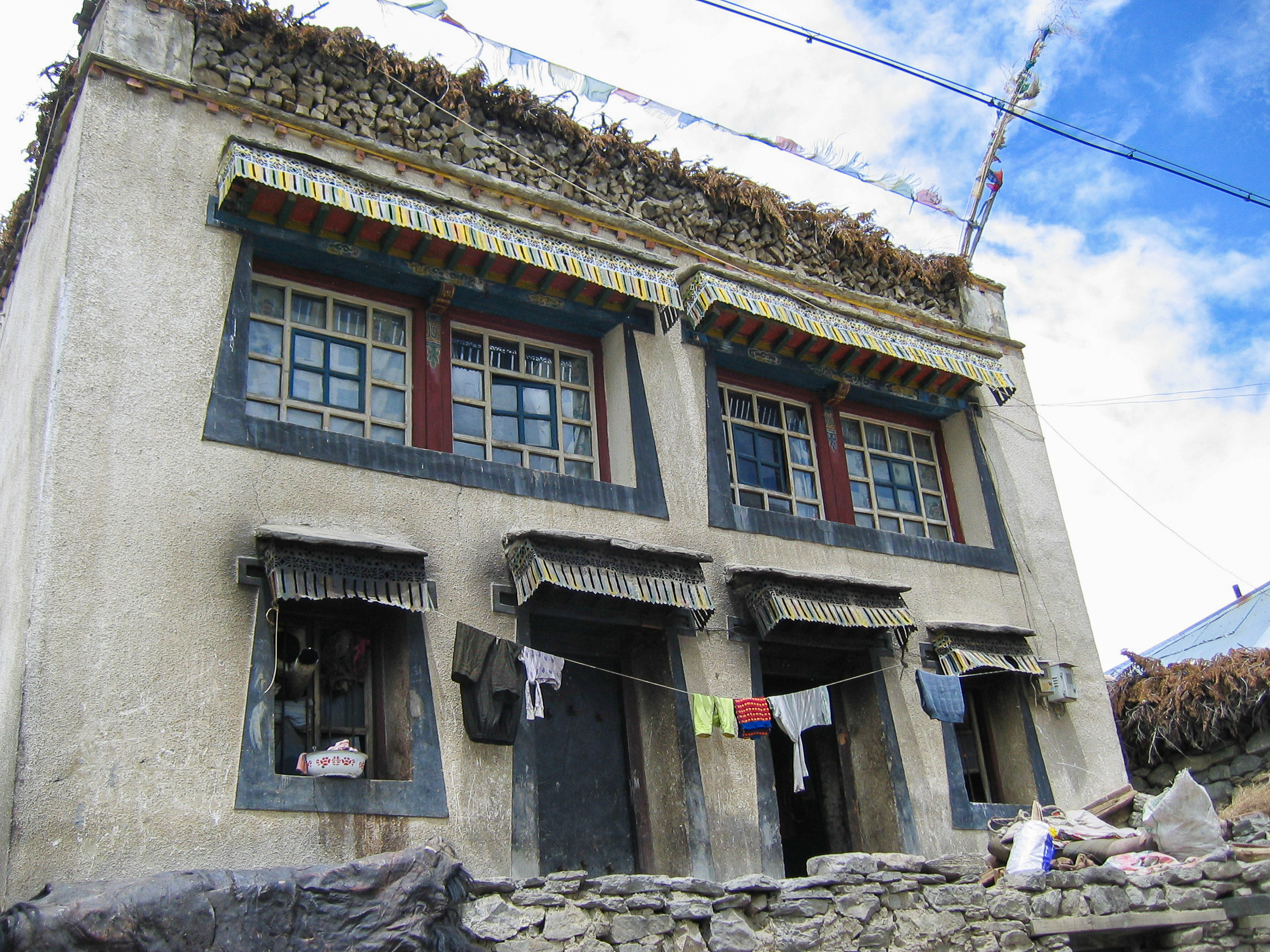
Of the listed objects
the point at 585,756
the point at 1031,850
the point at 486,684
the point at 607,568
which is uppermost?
the point at 607,568

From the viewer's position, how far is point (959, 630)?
11055 millimetres

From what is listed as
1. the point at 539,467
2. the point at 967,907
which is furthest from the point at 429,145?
the point at 967,907

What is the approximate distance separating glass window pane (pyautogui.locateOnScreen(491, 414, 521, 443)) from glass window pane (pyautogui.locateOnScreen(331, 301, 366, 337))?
131cm

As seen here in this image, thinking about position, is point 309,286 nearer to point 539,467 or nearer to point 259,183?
point 259,183

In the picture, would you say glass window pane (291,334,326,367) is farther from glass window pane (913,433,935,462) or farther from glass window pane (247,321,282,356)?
glass window pane (913,433,935,462)

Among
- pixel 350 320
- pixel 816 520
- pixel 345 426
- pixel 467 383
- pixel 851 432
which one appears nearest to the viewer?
pixel 345 426

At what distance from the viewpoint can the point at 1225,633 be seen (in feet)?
52.6

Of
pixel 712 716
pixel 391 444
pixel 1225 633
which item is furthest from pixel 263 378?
pixel 1225 633

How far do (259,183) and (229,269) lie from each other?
0.69 meters

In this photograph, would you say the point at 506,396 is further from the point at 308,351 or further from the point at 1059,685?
the point at 1059,685

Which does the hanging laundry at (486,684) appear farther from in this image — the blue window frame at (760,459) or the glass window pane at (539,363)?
the blue window frame at (760,459)

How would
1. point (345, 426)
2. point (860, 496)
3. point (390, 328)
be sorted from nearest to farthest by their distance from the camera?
point (345, 426), point (390, 328), point (860, 496)

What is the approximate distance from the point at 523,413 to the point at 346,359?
1584 millimetres

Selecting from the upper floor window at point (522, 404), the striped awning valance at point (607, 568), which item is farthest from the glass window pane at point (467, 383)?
the striped awning valance at point (607, 568)
